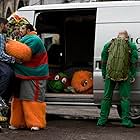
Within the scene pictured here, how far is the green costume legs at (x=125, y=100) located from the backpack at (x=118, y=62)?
0.42ft

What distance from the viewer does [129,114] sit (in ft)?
32.0

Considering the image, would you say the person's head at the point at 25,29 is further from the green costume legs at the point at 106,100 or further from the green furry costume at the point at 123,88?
the green costume legs at the point at 106,100

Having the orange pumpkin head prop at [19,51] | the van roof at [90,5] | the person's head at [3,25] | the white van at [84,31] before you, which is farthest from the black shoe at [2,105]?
the van roof at [90,5]

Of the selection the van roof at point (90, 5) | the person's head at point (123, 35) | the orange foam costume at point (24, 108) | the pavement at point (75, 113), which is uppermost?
the van roof at point (90, 5)

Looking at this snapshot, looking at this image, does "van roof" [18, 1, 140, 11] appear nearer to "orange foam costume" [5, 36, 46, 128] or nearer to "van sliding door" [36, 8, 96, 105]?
"van sliding door" [36, 8, 96, 105]

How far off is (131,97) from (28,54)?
2110 millimetres

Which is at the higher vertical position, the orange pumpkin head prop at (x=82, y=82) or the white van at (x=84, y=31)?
the white van at (x=84, y=31)

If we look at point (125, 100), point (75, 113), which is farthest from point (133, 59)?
point (75, 113)

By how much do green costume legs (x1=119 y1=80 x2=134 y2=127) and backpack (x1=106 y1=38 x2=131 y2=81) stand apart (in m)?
0.13

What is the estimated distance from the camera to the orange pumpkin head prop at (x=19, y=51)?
8492 mm

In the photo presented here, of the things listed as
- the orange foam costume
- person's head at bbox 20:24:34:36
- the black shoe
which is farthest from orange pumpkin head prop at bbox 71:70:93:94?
the black shoe

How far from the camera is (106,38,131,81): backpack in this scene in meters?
9.20

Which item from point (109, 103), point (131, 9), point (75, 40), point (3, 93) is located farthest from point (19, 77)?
point (75, 40)

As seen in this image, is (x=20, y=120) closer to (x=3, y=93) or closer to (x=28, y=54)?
(x=3, y=93)
